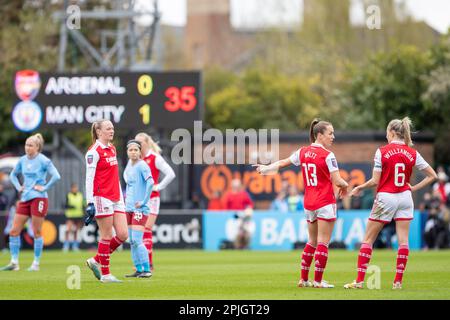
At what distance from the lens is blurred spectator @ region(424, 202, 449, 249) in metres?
31.2

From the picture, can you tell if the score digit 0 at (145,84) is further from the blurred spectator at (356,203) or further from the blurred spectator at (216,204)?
the blurred spectator at (356,203)

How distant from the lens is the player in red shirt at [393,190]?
14.6m

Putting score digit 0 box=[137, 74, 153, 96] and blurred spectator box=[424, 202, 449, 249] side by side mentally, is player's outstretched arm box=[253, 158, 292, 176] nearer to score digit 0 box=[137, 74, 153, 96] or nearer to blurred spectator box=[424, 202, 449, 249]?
score digit 0 box=[137, 74, 153, 96]

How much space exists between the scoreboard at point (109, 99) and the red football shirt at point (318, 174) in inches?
668

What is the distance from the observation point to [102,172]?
15656mm

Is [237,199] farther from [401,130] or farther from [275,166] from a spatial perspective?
[401,130]

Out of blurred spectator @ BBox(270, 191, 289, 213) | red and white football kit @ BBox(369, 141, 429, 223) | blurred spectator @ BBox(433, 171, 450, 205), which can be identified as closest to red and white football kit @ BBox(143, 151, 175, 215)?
red and white football kit @ BBox(369, 141, 429, 223)

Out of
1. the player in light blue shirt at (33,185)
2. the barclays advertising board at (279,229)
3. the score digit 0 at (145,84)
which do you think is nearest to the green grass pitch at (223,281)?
the player in light blue shirt at (33,185)

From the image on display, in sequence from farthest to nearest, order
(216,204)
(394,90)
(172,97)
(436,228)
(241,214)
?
1. (394,90)
2. (216,204)
3. (172,97)
4. (241,214)
5. (436,228)

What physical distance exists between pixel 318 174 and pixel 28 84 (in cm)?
1921

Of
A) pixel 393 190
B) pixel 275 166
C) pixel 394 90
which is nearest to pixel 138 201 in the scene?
pixel 275 166
